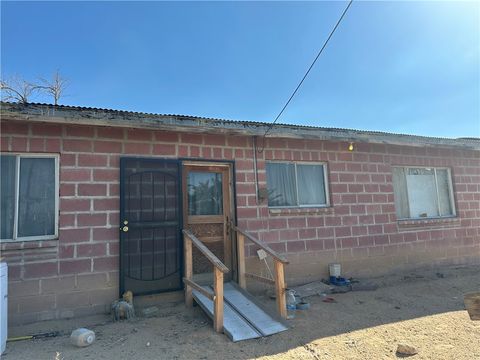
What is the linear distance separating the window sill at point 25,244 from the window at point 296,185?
385 centimetres

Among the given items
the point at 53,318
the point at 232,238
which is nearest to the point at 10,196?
the point at 53,318

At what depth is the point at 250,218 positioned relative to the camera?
6199 mm

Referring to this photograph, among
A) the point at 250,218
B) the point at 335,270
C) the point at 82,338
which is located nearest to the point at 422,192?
the point at 335,270

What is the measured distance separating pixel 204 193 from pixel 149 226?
48.8 inches

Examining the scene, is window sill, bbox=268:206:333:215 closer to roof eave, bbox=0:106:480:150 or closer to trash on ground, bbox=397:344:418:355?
roof eave, bbox=0:106:480:150

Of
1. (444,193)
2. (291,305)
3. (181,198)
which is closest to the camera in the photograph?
(291,305)

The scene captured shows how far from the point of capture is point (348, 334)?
4402 mm

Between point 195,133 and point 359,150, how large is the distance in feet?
12.8

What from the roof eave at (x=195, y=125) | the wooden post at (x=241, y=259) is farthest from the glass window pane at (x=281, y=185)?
the wooden post at (x=241, y=259)

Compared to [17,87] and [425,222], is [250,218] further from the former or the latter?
[17,87]

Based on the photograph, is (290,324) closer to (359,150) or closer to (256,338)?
(256,338)

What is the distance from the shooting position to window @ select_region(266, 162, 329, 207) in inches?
261

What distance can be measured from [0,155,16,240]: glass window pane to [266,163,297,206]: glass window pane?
431cm

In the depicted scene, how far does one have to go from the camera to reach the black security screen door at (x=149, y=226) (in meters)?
5.22
